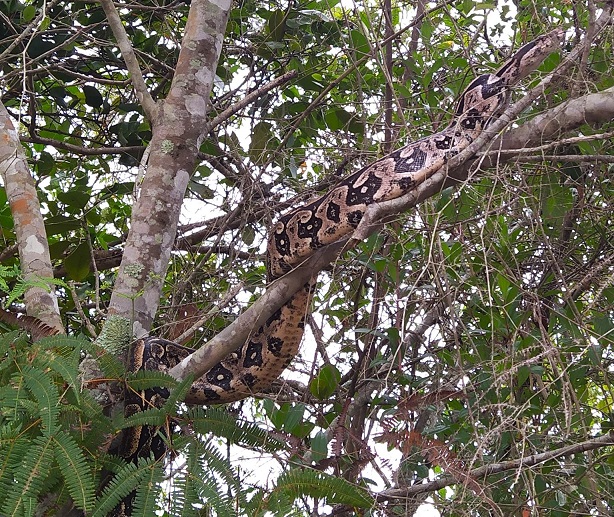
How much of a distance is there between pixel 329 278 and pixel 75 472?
3041 millimetres

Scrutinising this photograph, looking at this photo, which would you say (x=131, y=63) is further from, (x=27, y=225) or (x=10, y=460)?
(x=10, y=460)

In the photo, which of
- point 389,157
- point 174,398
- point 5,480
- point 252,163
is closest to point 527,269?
point 389,157

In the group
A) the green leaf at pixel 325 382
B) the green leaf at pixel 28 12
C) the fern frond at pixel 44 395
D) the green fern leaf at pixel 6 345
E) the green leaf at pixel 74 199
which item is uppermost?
the green leaf at pixel 28 12

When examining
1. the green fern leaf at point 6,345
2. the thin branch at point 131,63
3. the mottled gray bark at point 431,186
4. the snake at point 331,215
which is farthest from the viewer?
the thin branch at point 131,63

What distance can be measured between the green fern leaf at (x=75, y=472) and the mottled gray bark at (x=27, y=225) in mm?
1370

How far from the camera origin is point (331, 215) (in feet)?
16.7

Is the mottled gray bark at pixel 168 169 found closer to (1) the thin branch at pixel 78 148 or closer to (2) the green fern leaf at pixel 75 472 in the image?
(2) the green fern leaf at pixel 75 472

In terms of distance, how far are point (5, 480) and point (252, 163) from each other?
3.94 meters

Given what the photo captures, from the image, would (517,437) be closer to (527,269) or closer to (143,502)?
(527,269)

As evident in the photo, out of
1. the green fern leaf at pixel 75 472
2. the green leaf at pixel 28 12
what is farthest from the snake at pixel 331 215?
the green leaf at pixel 28 12

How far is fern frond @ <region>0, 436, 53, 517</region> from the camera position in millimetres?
2834

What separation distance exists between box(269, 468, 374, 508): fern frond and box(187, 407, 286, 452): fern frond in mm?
317

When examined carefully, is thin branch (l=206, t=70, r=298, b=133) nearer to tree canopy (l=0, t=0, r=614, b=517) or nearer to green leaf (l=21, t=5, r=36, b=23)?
tree canopy (l=0, t=0, r=614, b=517)

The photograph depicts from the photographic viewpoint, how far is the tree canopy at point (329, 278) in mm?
3393
